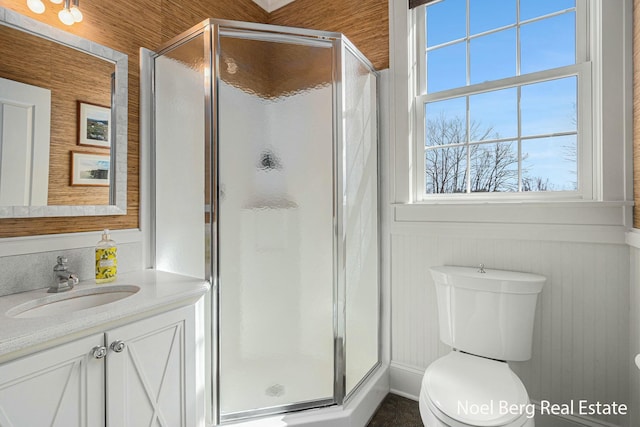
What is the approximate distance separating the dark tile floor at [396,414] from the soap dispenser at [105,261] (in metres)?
1.45

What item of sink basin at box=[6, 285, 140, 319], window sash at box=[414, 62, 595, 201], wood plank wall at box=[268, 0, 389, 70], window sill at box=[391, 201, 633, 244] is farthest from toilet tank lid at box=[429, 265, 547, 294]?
sink basin at box=[6, 285, 140, 319]

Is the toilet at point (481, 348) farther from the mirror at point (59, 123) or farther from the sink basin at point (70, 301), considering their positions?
the mirror at point (59, 123)

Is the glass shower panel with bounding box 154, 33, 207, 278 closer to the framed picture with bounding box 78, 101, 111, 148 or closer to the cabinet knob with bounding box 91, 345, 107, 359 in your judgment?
the framed picture with bounding box 78, 101, 111, 148

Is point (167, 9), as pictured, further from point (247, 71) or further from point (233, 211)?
point (233, 211)

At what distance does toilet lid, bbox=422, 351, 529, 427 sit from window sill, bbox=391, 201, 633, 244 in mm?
635

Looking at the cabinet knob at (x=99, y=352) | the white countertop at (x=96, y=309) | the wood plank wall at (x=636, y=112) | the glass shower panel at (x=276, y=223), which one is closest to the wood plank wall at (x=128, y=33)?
the white countertop at (x=96, y=309)

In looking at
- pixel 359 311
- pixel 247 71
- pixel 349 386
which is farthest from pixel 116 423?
pixel 247 71

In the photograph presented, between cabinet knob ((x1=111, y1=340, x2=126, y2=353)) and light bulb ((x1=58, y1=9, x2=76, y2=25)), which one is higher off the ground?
light bulb ((x1=58, y1=9, x2=76, y2=25))

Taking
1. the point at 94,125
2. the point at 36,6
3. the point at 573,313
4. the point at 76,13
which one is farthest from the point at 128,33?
the point at 573,313

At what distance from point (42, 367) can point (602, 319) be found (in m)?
2.08

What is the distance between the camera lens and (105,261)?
1.29 meters

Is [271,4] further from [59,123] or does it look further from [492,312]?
[492,312]

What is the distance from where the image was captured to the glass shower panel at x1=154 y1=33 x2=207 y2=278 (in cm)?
138

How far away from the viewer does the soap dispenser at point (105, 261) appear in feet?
4.20
